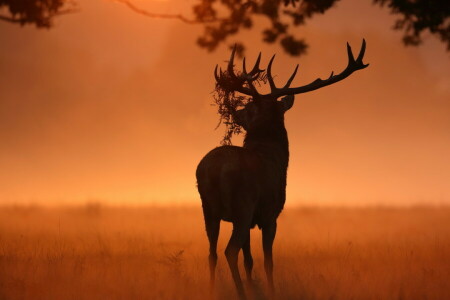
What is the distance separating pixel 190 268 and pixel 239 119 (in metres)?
2.53

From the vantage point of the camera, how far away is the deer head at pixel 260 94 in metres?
12.7

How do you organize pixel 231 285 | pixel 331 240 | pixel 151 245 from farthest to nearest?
pixel 331 240 → pixel 151 245 → pixel 231 285

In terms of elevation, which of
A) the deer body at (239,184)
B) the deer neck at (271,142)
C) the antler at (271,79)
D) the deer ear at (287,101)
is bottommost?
the deer body at (239,184)

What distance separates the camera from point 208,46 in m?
14.1

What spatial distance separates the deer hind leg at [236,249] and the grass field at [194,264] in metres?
0.47

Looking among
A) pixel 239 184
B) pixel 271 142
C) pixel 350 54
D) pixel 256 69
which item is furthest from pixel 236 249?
pixel 350 54

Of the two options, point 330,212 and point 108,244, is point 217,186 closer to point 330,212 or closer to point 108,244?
point 108,244

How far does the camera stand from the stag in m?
10.9

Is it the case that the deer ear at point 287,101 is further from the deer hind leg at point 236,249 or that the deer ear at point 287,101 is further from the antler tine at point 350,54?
the deer hind leg at point 236,249

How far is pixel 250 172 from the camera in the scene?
36.4ft

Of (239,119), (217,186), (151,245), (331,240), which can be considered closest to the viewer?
(217,186)

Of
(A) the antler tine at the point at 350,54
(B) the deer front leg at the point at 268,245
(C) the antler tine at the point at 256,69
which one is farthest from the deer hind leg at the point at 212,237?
(A) the antler tine at the point at 350,54

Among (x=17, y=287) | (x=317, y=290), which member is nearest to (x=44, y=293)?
(x=17, y=287)

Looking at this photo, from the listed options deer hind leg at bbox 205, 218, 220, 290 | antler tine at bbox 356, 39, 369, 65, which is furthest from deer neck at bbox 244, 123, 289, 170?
antler tine at bbox 356, 39, 369, 65
